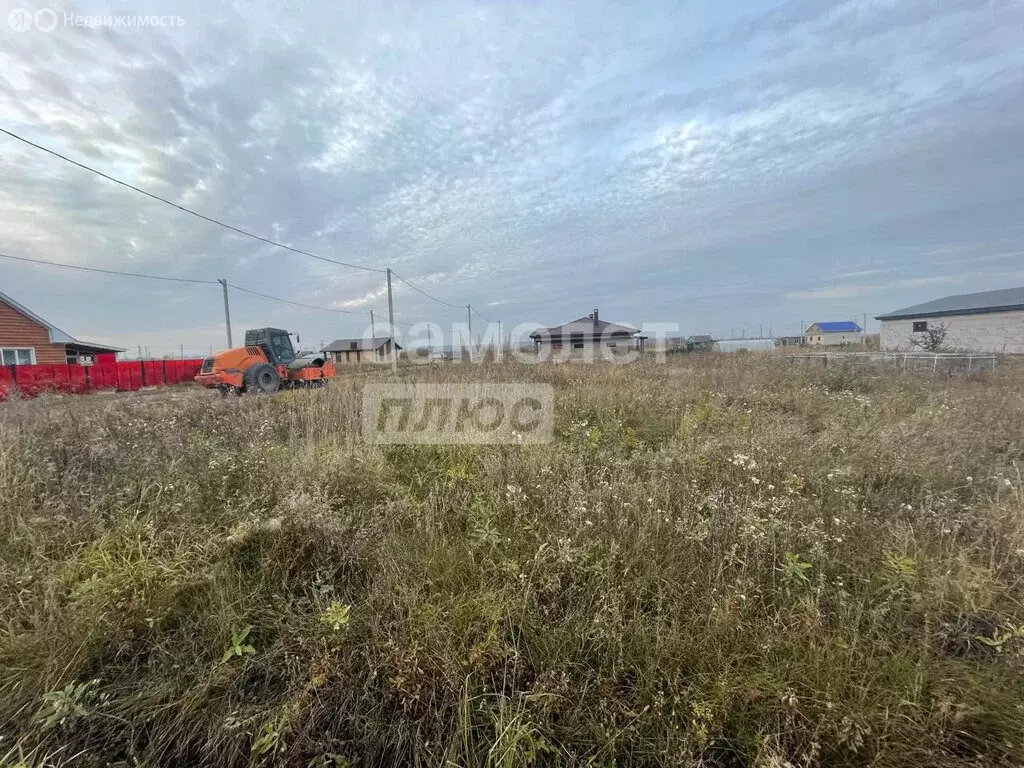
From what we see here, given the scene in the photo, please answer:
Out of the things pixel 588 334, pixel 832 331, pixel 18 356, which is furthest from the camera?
pixel 832 331

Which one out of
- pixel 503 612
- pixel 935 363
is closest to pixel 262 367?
pixel 503 612

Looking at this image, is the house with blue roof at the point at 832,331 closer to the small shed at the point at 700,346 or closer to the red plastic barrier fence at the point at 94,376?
the small shed at the point at 700,346

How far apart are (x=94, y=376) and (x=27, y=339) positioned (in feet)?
28.7

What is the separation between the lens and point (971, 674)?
154cm

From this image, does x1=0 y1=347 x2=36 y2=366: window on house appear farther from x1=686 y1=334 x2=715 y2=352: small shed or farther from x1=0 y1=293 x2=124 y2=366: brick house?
x1=686 y1=334 x2=715 y2=352: small shed

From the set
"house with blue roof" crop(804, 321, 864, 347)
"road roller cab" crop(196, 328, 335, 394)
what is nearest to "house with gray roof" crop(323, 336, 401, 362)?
"road roller cab" crop(196, 328, 335, 394)

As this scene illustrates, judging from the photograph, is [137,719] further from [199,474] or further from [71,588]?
[199,474]

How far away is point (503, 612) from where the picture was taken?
6.26 feet

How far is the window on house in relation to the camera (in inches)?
773

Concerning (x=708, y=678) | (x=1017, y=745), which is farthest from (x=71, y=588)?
(x=1017, y=745)

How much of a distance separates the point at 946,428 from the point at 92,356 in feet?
136

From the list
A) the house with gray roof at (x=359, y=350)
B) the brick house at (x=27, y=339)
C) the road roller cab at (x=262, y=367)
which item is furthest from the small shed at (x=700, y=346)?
the brick house at (x=27, y=339)

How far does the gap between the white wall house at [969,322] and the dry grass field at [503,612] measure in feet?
90.4

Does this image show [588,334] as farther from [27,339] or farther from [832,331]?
[832,331]
